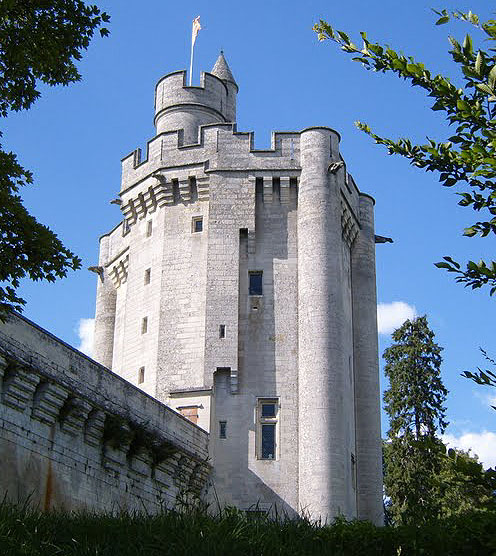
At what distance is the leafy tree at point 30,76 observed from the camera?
38.0ft

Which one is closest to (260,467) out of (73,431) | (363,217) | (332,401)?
(332,401)

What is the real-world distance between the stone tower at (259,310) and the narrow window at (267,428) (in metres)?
0.03

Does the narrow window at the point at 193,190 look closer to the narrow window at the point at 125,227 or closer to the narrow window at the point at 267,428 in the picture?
the narrow window at the point at 125,227

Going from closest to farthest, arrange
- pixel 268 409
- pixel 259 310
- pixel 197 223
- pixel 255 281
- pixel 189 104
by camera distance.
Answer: pixel 268 409 < pixel 259 310 < pixel 255 281 < pixel 197 223 < pixel 189 104

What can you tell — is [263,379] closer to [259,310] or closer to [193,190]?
[259,310]

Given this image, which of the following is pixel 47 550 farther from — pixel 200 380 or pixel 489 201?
pixel 200 380

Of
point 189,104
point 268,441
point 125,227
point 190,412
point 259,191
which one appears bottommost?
point 268,441

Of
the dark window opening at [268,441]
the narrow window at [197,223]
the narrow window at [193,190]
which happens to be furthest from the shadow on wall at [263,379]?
the narrow window at [193,190]

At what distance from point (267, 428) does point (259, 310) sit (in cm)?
354

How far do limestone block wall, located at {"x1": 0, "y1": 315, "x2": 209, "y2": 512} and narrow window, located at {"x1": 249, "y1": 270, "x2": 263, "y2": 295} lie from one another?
534cm

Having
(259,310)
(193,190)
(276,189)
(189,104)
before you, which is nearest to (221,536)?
(259,310)

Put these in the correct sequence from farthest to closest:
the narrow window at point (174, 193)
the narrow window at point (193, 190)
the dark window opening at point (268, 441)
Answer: the narrow window at point (174, 193)
the narrow window at point (193, 190)
the dark window opening at point (268, 441)

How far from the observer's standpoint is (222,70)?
34.4 meters

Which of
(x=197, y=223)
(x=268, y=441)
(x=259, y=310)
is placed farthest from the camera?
(x=197, y=223)
